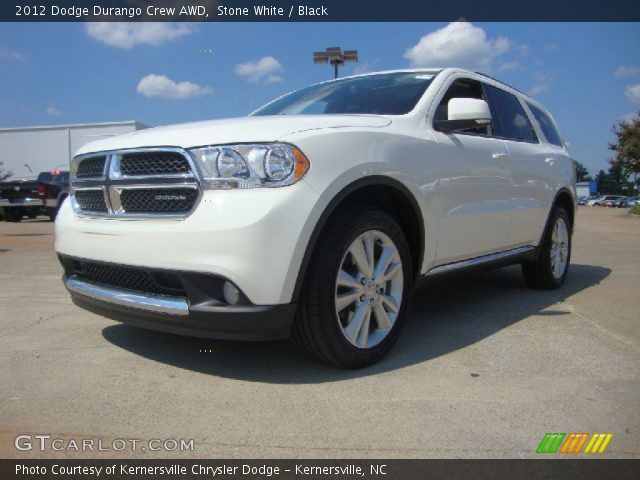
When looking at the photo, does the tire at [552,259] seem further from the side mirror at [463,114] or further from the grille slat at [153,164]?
the grille slat at [153,164]

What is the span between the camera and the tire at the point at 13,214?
15.4 metres

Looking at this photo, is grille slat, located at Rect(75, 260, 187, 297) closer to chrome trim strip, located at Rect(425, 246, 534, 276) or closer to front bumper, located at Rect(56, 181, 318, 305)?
front bumper, located at Rect(56, 181, 318, 305)

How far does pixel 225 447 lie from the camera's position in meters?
1.93

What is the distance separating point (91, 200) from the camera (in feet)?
9.46

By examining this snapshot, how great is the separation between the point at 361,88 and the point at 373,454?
2627 millimetres

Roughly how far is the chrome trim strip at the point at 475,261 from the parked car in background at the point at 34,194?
13640mm

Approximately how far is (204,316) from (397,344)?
1.30 metres

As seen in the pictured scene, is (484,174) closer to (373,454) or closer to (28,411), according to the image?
(373,454)

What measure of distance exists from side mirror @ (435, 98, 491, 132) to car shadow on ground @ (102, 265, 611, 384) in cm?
96

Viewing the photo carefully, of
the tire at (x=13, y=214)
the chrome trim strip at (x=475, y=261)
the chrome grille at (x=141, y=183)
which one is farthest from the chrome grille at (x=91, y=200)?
the tire at (x=13, y=214)

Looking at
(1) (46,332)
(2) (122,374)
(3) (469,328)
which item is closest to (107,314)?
(2) (122,374)

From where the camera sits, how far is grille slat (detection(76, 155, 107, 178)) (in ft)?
9.20

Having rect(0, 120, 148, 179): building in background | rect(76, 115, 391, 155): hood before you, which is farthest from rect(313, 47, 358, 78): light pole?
rect(0, 120, 148, 179): building in background
